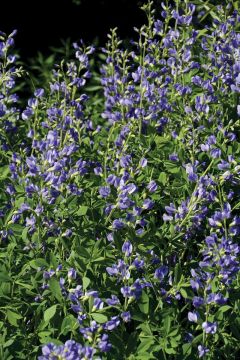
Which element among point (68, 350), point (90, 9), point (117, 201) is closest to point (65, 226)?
point (117, 201)

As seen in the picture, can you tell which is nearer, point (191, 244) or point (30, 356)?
point (30, 356)

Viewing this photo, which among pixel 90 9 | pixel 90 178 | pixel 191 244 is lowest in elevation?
pixel 90 9

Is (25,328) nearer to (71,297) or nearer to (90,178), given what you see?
(71,297)

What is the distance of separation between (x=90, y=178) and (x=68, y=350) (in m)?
1.15

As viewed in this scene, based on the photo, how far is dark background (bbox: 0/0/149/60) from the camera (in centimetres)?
715

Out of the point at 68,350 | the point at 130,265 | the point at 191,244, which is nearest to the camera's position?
the point at 68,350

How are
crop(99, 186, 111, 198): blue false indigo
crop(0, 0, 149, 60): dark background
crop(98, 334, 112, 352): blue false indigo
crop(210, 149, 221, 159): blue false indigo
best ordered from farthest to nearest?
crop(0, 0, 149, 60): dark background
crop(210, 149, 221, 159): blue false indigo
crop(99, 186, 111, 198): blue false indigo
crop(98, 334, 112, 352): blue false indigo

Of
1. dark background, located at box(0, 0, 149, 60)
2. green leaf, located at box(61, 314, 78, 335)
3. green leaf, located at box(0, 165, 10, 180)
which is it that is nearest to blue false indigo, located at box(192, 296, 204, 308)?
green leaf, located at box(61, 314, 78, 335)

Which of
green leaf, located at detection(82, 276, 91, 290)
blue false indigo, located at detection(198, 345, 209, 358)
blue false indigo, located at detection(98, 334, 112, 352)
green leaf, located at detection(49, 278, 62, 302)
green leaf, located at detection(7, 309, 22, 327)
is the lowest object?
blue false indigo, located at detection(198, 345, 209, 358)

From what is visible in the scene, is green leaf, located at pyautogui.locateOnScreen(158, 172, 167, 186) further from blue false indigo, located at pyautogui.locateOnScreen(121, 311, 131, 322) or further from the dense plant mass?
blue false indigo, located at pyautogui.locateOnScreen(121, 311, 131, 322)

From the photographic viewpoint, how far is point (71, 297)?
2305 millimetres

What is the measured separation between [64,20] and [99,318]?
17.6 feet

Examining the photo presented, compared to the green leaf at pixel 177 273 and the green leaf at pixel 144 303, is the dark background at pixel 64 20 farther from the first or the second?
the green leaf at pixel 144 303

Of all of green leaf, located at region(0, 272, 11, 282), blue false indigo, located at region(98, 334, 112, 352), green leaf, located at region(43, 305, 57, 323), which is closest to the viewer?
blue false indigo, located at region(98, 334, 112, 352)
